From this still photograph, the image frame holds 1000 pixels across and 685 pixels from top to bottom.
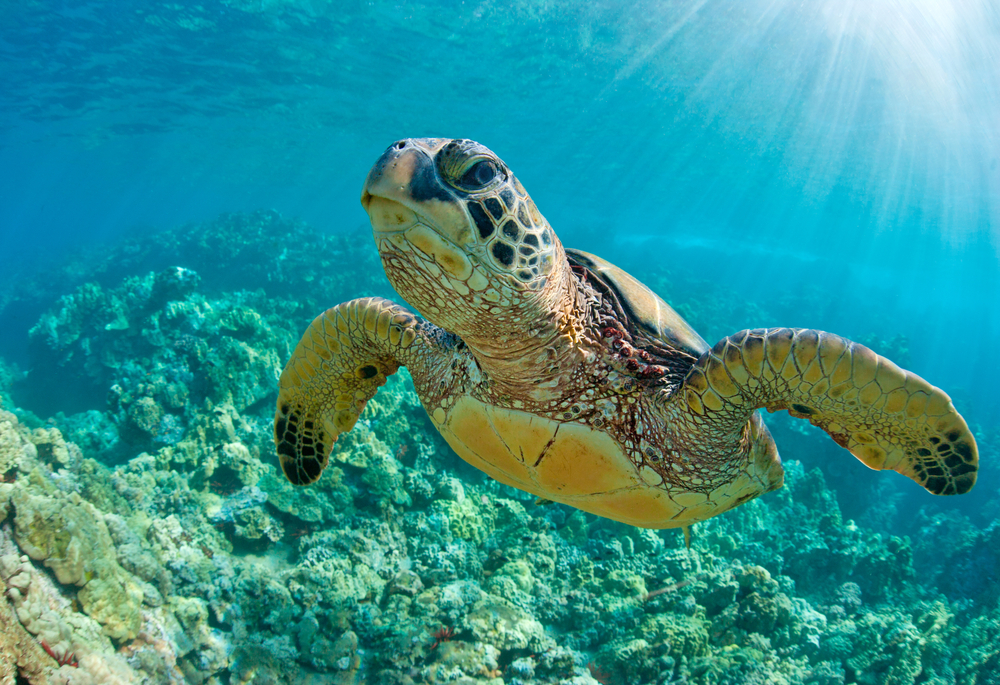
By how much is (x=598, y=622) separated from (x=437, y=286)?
381 cm

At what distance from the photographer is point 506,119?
2516 centimetres

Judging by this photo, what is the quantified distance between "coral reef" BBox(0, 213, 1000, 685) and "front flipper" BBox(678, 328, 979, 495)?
8.48 feet

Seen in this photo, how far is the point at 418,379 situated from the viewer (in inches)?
100

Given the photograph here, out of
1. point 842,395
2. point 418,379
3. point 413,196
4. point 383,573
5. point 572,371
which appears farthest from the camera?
point 383,573

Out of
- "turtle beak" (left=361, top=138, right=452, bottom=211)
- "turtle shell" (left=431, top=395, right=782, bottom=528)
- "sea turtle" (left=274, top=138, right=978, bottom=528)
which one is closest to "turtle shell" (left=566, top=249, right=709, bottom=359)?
"sea turtle" (left=274, top=138, right=978, bottom=528)

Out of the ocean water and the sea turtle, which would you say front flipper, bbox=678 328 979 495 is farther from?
the ocean water

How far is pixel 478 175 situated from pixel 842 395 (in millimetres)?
1569

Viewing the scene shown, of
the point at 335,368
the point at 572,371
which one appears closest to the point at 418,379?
the point at 335,368

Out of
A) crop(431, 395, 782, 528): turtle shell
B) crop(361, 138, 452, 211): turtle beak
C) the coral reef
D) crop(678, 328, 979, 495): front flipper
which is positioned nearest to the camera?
crop(361, 138, 452, 211): turtle beak

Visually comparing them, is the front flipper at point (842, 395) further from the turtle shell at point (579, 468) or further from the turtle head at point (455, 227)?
the turtle head at point (455, 227)

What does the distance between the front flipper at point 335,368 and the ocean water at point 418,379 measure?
1543 mm

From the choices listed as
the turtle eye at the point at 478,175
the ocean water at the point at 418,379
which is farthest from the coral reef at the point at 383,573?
the turtle eye at the point at 478,175

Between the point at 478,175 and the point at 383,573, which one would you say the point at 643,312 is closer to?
the point at 478,175

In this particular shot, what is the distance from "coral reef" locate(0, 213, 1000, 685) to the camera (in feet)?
10.3
